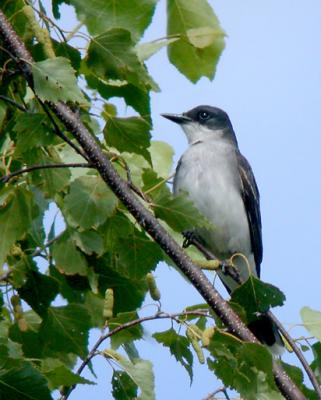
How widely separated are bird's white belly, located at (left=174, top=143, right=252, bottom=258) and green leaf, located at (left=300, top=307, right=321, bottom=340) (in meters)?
2.52

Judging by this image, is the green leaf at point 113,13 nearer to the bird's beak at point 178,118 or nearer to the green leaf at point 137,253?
the green leaf at point 137,253

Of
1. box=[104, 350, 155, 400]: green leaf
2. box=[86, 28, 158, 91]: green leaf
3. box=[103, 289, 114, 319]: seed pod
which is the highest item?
box=[86, 28, 158, 91]: green leaf

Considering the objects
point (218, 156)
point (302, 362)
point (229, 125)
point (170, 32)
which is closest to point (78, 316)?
point (302, 362)

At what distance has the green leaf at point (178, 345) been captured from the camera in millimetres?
3104

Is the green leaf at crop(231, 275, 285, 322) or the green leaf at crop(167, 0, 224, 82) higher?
the green leaf at crop(167, 0, 224, 82)

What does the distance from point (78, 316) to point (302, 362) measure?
765mm

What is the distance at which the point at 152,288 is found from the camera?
3252 millimetres

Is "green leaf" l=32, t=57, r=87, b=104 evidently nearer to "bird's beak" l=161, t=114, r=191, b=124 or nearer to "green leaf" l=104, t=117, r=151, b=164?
"green leaf" l=104, t=117, r=151, b=164

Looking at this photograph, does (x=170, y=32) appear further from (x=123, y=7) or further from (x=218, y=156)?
(x=218, y=156)

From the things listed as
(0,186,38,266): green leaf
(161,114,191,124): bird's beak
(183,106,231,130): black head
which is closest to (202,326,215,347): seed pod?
(0,186,38,266): green leaf

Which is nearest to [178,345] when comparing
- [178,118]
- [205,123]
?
[178,118]

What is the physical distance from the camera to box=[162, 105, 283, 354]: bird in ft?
20.1

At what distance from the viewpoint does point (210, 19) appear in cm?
Answer: 317

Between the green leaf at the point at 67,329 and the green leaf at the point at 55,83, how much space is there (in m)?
0.77
